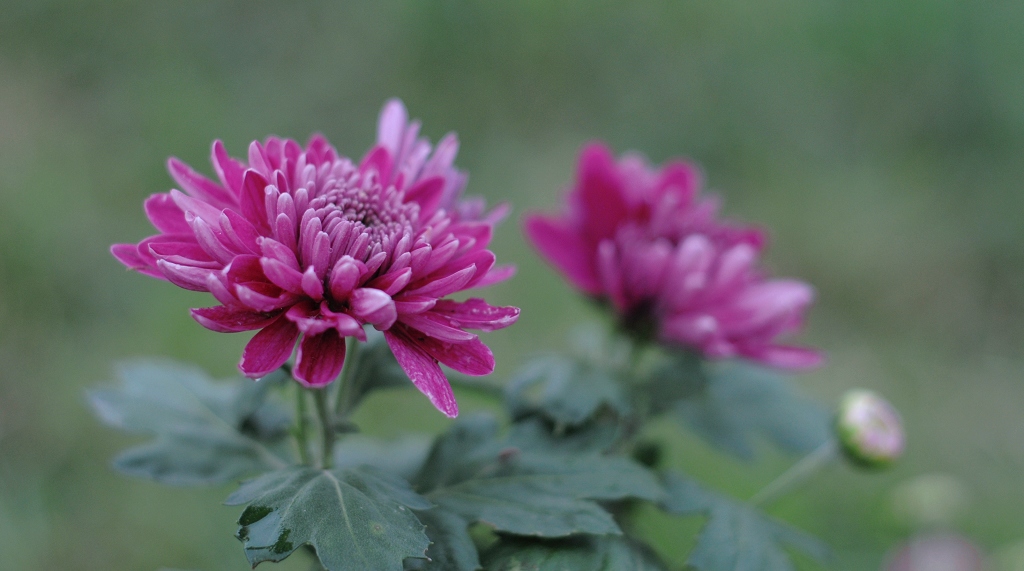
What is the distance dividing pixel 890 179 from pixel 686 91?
974 mm

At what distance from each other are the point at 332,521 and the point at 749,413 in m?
0.81

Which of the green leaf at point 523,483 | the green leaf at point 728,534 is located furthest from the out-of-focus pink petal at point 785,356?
the green leaf at point 523,483

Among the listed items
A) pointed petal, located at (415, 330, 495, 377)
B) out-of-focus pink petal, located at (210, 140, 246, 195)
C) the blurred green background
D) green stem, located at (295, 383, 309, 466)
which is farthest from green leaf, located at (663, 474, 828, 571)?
the blurred green background

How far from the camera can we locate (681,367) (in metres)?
1.33

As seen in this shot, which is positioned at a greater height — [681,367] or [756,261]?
[756,261]

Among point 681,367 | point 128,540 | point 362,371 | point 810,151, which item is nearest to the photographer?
point 362,371

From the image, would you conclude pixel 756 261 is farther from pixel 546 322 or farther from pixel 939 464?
pixel 939 464

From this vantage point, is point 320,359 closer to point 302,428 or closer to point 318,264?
point 318,264

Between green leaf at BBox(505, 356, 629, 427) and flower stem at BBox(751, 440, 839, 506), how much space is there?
0.31 m

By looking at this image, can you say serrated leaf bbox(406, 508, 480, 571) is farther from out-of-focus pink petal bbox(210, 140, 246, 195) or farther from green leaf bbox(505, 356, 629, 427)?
out-of-focus pink petal bbox(210, 140, 246, 195)

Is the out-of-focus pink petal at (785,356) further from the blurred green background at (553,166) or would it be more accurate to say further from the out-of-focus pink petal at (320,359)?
the blurred green background at (553,166)

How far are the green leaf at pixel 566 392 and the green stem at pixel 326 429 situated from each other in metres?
0.26

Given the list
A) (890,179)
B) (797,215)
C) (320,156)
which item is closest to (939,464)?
(797,215)

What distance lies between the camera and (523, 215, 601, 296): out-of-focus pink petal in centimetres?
143
